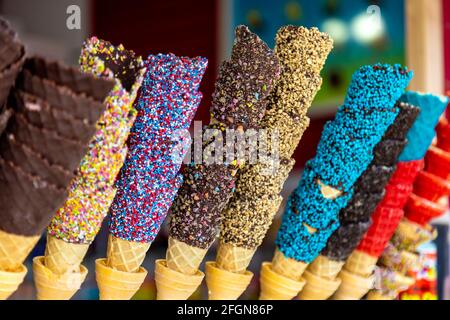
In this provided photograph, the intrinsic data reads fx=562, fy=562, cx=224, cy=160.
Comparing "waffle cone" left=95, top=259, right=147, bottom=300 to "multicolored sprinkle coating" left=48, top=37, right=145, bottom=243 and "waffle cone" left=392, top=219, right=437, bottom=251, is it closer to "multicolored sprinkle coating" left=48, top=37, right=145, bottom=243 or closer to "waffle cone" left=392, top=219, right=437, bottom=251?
"multicolored sprinkle coating" left=48, top=37, right=145, bottom=243

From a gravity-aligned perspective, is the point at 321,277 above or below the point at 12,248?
below

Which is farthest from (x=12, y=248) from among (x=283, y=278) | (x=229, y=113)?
(x=283, y=278)

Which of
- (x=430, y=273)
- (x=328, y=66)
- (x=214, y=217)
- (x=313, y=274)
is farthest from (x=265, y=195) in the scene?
(x=328, y=66)

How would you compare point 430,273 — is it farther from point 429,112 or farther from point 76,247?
point 76,247

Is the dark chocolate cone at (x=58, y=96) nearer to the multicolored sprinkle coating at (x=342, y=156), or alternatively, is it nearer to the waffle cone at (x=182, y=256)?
the waffle cone at (x=182, y=256)

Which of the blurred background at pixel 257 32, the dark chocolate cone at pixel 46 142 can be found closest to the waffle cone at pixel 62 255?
the dark chocolate cone at pixel 46 142

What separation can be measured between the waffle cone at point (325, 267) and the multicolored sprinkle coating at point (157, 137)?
19.8 inches

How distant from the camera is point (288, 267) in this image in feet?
4.54

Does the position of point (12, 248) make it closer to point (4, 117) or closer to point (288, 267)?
point (4, 117)

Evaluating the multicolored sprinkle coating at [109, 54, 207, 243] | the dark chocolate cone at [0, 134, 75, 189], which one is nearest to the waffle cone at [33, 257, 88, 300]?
the multicolored sprinkle coating at [109, 54, 207, 243]

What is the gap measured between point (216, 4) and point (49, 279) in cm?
463

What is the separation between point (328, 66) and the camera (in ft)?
14.2

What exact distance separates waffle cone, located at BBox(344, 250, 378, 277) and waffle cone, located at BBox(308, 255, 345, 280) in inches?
2.8

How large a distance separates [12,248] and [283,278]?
0.66 m
